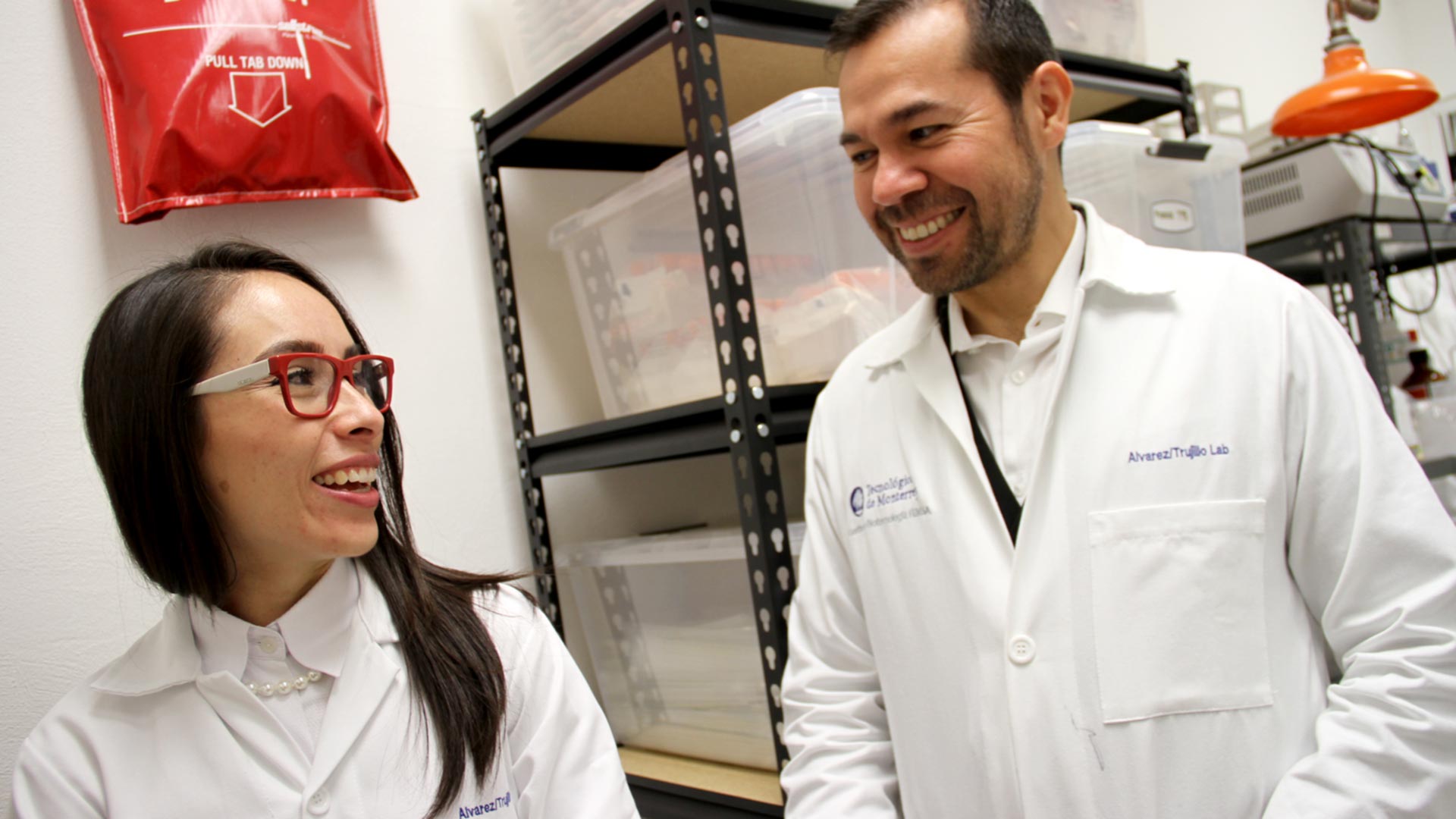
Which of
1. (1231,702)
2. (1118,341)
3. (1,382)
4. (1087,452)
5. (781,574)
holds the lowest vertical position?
(1231,702)

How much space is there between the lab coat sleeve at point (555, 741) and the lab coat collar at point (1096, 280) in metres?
0.52

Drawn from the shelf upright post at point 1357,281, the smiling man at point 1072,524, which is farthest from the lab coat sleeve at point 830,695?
the shelf upright post at point 1357,281

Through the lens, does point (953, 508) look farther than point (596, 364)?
No

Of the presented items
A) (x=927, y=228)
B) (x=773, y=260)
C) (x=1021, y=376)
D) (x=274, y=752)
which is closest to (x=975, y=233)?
(x=927, y=228)

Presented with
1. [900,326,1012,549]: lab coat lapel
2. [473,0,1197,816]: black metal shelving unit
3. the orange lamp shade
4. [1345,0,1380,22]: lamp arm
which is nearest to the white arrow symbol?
[473,0,1197,816]: black metal shelving unit

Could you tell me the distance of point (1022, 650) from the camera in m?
1.05

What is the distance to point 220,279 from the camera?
106 centimetres

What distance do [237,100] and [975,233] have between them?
1.01 meters

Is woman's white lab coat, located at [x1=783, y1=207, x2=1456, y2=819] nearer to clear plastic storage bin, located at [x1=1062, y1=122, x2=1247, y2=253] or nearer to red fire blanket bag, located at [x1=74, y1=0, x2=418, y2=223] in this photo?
clear plastic storage bin, located at [x1=1062, y1=122, x2=1247, y2=253]

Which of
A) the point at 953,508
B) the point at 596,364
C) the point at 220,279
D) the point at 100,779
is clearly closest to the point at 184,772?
the point at 100,779

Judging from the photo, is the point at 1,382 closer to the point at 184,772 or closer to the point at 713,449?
the point at 184,772

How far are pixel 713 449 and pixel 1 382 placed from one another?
36.0 inches

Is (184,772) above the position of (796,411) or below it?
below

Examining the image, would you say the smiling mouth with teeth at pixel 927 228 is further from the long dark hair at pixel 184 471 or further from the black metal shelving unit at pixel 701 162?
the long dark hair at pixel 184 471
